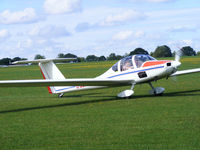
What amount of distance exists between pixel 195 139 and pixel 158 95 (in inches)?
326

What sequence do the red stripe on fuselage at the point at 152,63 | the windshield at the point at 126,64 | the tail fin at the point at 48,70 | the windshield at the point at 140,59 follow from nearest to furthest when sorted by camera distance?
1. the red stripe on fuselage at the point at 152,63
2. the windshield at the point at 140,59
3. the windshield at the point at 126,64
4. the tail fin at the point at 48,70

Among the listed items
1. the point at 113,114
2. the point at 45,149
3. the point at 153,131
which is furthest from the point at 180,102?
the point at 45,149

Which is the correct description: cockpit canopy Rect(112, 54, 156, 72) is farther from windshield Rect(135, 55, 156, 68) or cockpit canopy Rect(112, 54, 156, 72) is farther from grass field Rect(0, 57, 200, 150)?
grass field Rect(0, 57, 200, 150)

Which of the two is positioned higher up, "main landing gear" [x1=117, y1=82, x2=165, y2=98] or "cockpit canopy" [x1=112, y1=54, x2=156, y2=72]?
"cockpit canopy" [x1=112, y1=54, x2=156, y2=72]

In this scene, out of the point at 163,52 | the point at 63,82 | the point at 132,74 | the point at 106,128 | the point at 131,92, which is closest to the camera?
the point at 106,128

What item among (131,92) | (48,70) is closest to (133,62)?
(131,92)

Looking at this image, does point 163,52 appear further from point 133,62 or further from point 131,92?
point 131,92

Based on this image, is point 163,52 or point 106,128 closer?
point 106,128

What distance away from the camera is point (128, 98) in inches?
557

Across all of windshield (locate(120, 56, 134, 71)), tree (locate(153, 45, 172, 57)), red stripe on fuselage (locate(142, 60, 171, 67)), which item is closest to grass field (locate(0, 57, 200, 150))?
red stripe on fuselage (locate(142, 60, 171, 67))

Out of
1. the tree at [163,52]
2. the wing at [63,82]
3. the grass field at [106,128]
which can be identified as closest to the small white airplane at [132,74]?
the wing at [63,82]

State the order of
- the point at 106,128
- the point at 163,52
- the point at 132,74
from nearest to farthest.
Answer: the point at 106,128, the point at 132,74, the point at 163,52

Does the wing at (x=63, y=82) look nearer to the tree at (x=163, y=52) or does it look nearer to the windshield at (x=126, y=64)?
the windshield at (x=126, y=64)

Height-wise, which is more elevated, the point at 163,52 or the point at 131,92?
the point at 163,52
